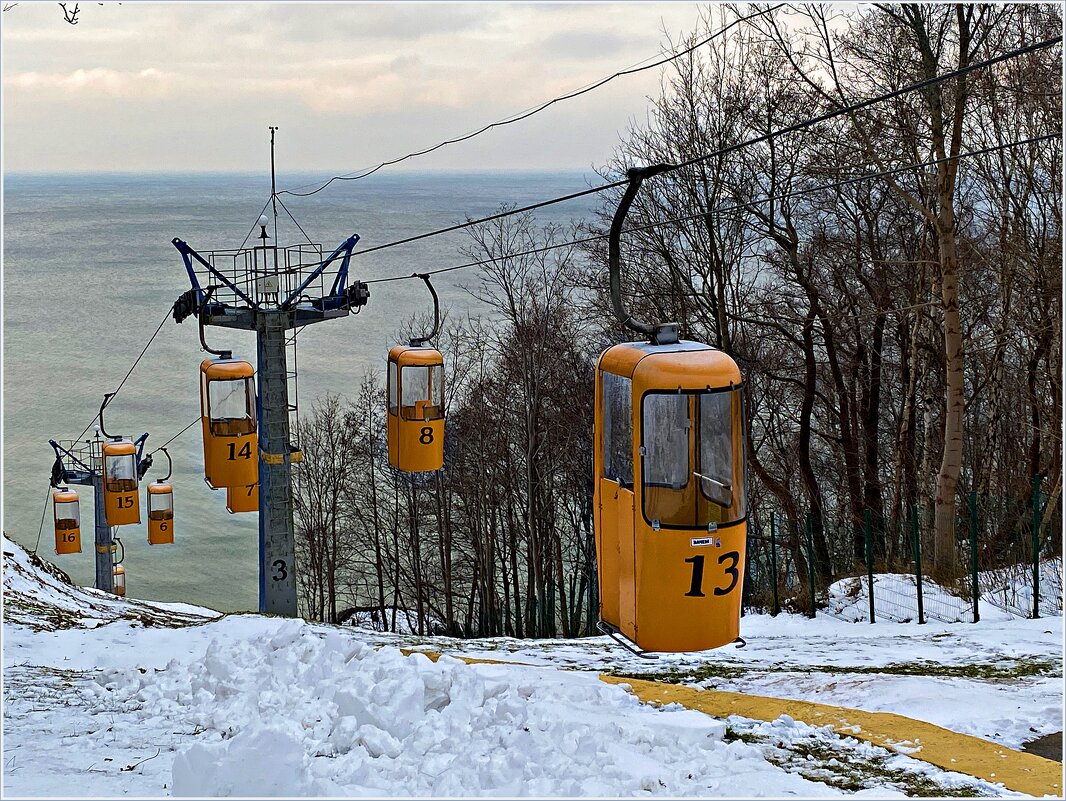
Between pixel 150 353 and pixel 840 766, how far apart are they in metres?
66.4

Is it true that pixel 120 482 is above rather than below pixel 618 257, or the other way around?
below

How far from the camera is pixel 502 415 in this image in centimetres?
2847

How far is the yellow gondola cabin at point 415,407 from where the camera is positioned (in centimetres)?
1417

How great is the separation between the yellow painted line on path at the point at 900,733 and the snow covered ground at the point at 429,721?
7.0 inches

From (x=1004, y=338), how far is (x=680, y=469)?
1418 cm

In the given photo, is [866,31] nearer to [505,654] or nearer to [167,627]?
[505,654]

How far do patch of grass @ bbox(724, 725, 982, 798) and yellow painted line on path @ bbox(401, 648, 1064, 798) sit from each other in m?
0.26

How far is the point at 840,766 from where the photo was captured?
6.66 m

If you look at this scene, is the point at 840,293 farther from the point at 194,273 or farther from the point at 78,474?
the point at 78,474

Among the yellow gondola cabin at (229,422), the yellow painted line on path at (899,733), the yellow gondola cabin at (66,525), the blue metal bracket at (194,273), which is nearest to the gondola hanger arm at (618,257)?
the yellow painted line on path at (899,733)

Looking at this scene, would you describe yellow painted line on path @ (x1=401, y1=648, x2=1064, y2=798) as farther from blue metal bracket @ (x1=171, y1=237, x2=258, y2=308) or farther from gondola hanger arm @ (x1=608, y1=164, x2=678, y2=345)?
blue metal bracket @ (x1=171, y1=237, x2=258, y2=308)

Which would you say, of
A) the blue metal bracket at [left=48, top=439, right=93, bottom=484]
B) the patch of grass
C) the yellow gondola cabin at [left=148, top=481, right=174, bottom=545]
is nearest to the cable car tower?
the patch of grass

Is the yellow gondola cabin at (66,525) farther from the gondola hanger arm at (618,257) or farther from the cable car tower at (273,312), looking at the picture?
the gondola hanger arm at (618,257)

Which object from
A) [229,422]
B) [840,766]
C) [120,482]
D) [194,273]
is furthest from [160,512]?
[840,766]
